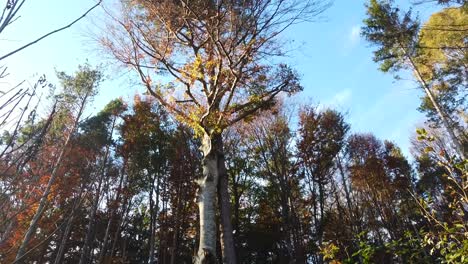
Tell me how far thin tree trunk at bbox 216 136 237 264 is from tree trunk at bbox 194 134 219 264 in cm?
49

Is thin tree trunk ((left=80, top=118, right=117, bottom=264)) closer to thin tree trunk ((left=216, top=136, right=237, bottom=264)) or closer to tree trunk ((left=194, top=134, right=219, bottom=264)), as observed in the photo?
thin tree trunk ((left=216, top=136, right=237, bottom=264))

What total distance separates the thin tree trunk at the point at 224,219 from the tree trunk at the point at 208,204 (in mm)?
491

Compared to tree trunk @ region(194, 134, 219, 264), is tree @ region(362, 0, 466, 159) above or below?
above

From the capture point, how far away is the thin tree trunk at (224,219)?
6.36 m

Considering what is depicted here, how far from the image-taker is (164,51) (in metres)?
7.27

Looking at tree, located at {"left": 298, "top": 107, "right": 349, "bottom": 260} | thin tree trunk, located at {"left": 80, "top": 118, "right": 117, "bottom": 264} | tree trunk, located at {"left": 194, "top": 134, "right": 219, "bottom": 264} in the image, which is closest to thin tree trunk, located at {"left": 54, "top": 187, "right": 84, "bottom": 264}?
thin tree trunk, located at {"left": 80, "top": 118, "right": 117, "bottom": 264}

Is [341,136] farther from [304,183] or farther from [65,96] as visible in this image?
[65,96]

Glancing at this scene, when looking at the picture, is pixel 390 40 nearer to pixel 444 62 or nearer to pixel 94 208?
pixel 444 62

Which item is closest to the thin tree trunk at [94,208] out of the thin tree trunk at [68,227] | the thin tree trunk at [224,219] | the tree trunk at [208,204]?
the thin tree trunk at [68,227]

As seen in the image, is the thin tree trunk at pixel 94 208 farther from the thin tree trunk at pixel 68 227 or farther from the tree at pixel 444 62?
the tree at pixel 444 62

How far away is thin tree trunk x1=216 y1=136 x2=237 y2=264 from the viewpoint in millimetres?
6355

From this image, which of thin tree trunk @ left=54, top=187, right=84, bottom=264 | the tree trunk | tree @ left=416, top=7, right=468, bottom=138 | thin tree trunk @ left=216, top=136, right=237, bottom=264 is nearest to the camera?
thin tree trunk @ left=54, top=187, right=84, bottom=264

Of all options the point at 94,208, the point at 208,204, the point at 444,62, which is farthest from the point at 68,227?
the point at 444,62

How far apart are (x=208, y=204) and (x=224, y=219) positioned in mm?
1499
